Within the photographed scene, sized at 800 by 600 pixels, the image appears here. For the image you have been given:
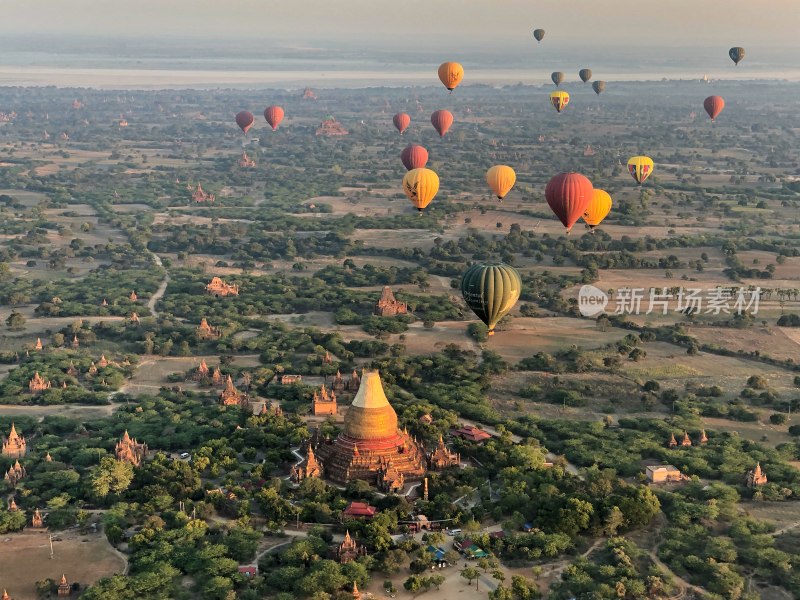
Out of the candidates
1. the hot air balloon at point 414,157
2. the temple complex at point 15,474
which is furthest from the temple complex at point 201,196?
the temple complex at point 15,474

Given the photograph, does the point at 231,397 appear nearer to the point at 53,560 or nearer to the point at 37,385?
the point at 37,385

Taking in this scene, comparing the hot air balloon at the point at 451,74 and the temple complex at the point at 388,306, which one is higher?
the hot air balloon at the point at 451,74

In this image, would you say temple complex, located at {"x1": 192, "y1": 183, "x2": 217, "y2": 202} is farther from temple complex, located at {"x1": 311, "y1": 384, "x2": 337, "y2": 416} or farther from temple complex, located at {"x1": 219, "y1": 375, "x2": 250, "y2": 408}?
temple complex, located at {"x1": 311, "y1": 384, "x2": 337, "y2": 416}

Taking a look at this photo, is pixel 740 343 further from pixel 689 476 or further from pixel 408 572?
pixel 408 572

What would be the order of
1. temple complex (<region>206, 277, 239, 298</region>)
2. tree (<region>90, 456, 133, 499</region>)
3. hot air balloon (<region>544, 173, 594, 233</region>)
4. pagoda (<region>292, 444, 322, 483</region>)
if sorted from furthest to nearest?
temple complex (<region>206, 277, 239, 298</region>) → hot air balloon (<region>544, 173, 594, 233</region>) → pagoda (<region>292, 444, 322, 483</region>) → tree (<region>90, 456, 133, 499</region>)

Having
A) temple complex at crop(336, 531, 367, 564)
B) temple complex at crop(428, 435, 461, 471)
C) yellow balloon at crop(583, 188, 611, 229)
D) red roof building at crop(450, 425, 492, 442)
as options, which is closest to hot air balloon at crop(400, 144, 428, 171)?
yellow balloon at crop(583, 188, 611, 229)

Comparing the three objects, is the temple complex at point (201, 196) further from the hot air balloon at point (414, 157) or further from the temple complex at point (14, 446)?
the temple complex at point (14, 446)
